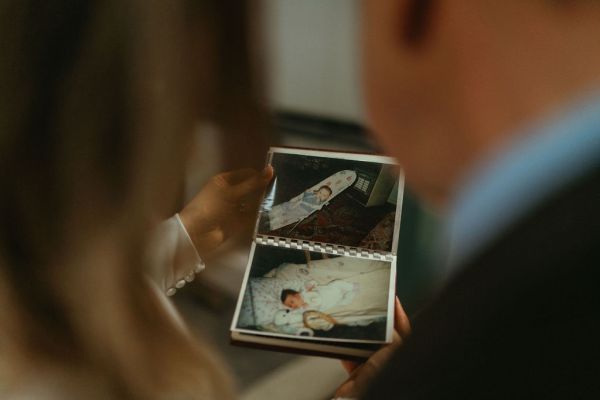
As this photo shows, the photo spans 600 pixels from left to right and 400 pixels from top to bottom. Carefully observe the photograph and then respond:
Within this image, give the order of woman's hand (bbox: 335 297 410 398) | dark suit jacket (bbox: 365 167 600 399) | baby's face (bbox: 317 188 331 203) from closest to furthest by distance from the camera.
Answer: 1. dark suit jacket (bbox: 365 167 600 399)
2. woman's hand (bbox: 335 297 410 398)
3. baby's face (bbox: 317 188 331 203)

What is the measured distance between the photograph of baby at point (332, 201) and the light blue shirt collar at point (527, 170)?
24cm

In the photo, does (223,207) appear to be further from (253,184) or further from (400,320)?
(400,320)

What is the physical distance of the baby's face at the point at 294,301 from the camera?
1.87 feet

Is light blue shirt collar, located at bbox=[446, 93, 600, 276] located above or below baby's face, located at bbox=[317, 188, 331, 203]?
above

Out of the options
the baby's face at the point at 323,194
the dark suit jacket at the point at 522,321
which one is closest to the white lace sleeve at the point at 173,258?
the baby's face at the point at 323,194

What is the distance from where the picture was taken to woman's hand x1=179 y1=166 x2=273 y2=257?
1.85 ft

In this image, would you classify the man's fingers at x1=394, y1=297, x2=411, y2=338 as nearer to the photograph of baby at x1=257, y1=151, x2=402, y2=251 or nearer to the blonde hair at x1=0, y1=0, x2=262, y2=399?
the photograph of baby at x1=257, y1=151, x2=402, y2=251

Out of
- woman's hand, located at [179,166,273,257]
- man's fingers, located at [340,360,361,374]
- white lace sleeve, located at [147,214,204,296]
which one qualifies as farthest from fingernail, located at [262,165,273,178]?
man's fingers, located at [340,360,361,374]

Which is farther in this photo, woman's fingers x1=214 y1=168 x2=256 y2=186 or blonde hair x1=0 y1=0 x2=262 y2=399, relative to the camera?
woman's fingers x1=214 y1=168 x2=256 y2=186

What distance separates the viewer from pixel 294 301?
1.89 ft

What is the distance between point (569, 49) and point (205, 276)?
447mm

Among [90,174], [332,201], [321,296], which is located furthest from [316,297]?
[90,174]

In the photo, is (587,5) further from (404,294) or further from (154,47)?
(404,294)

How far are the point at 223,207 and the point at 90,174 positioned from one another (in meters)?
0.22
